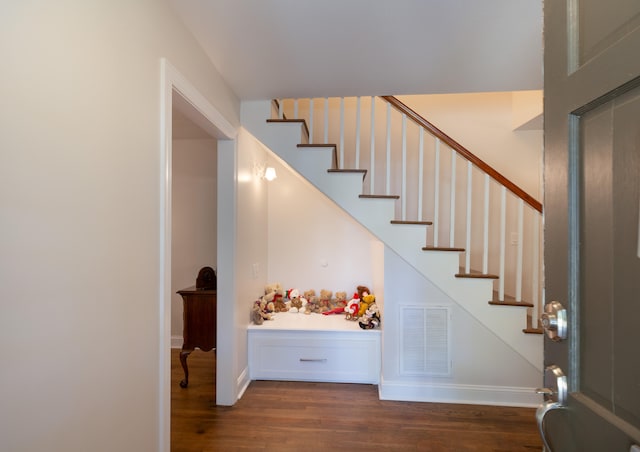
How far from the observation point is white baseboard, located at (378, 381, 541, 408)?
251cm

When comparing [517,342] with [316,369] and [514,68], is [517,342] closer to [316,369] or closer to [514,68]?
[316,369]

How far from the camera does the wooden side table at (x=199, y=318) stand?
8.50 ft

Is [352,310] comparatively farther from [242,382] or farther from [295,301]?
[242,382]

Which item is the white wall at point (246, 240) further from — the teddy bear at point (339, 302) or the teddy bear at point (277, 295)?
the teddy bear at point (339, 302)

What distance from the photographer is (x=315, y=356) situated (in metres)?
2.83

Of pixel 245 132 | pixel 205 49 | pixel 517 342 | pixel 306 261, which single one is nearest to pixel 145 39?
pixel 205 49

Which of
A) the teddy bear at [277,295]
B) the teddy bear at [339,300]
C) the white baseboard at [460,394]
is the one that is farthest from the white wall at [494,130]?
the teddy bear at [277,295]

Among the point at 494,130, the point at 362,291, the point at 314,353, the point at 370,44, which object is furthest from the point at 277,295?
the point at 494,130

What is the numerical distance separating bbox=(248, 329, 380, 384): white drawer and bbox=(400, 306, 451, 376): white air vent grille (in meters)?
0.28

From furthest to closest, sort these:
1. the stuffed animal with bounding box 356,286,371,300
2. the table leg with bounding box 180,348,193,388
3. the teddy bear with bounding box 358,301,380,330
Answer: the stuffed animal with bounding box 356,286,371,300
the teddy bear with bounding box 358,301,380,330
the table leg with bounding box 180,348,193,388

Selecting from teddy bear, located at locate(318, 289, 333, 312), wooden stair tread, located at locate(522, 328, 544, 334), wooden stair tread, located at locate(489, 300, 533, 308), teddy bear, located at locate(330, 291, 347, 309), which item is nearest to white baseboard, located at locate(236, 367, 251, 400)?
teddy bear, located at locate(318, 289, 333, 312)

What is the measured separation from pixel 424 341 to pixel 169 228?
214cm

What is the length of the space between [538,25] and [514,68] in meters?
0.45

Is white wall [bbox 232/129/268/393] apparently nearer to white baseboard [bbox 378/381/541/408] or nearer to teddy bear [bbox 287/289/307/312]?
teddy bear [bbox 287/289/307/312]
